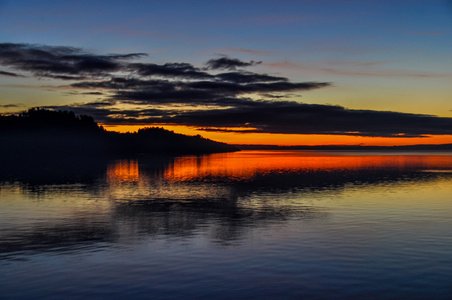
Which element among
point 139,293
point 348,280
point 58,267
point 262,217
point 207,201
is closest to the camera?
point 139,293

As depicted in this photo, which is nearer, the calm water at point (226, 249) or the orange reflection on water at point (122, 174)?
the calm water at point (226, 249)

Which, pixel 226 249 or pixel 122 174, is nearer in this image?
pixel 226 249

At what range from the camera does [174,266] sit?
18.7m

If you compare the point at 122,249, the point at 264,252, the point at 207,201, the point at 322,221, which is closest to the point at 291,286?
→ the point at 264,252

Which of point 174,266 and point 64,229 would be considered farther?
point 64,229

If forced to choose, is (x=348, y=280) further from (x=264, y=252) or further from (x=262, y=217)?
(x=262, y=217)

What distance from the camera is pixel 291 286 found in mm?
16172

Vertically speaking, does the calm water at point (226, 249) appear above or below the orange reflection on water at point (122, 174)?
above

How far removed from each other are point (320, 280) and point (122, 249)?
1061 cm

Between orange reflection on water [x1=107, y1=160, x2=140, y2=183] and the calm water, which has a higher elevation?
the calm water

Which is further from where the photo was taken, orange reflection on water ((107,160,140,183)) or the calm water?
orange reflection on water ((107,160,140,183))

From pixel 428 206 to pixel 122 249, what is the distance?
29.1 m

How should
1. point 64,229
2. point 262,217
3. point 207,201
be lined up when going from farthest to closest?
point 207,201 → point 262,217 → point 64,229

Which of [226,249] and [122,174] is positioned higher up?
[226,249]
